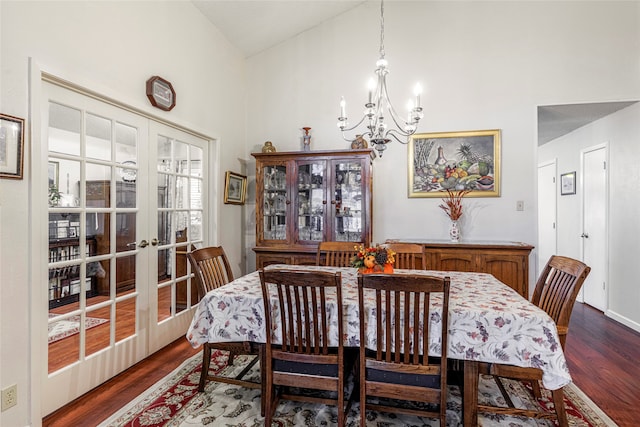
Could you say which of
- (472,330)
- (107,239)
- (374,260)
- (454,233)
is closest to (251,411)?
(374,260)

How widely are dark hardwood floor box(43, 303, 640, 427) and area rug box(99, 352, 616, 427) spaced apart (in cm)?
11

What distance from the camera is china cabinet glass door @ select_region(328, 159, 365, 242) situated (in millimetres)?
3629

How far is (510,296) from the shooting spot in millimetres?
1857

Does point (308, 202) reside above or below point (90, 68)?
below

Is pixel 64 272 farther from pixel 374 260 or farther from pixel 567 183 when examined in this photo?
pixel 567 183

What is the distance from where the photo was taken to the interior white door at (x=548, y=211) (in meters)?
5.12

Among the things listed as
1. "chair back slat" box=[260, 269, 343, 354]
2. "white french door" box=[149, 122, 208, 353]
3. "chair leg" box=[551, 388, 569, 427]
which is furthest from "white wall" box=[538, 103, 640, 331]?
"white french door" box=[149, 122, 208, 353]

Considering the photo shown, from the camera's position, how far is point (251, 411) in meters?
1.98

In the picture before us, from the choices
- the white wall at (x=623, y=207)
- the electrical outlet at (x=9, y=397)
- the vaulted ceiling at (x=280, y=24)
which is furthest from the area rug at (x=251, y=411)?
the vaulted ceiling at (x=280, y=24)

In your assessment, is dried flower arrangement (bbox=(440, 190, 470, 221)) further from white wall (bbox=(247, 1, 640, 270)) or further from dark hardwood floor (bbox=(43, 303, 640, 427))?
dark hardwood floor (bbox=(43, 303, 640, 427))

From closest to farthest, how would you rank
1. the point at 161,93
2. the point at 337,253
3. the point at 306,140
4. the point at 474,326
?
the point at 474,326 < the point at 161,93 < the point at 337,253 < the point at 306,140

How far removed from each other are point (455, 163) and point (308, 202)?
1.74 meters

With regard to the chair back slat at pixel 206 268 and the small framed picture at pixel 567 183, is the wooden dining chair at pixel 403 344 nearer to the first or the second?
the chair back slat at pixel 206 268

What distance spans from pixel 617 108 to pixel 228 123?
431 cm
